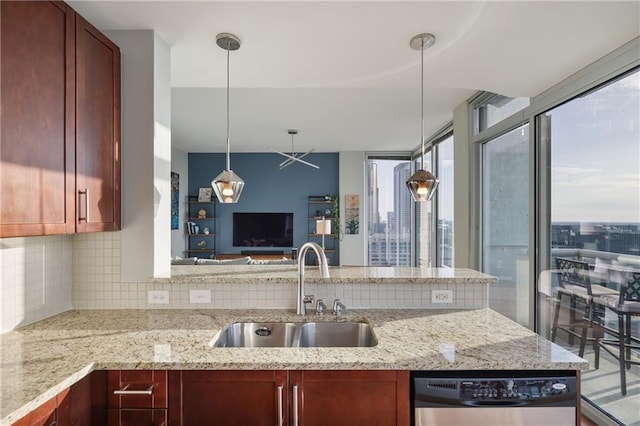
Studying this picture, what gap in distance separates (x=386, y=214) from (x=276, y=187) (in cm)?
250

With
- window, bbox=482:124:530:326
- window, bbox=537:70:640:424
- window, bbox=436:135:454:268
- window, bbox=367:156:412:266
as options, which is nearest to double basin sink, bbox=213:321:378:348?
window, bbox=537:70:640:424

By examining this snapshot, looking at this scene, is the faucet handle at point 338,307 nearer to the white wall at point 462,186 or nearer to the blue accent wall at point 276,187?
the white wall at point 462,186

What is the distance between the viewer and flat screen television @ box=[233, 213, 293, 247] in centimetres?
779

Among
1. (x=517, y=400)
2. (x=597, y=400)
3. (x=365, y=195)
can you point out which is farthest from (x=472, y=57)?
(x=365, y=195)

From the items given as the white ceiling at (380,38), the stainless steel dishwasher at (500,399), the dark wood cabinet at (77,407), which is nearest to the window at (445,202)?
the white ceiling at (380,38)

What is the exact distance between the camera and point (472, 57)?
2.39 metres

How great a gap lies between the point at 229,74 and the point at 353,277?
5.93ft

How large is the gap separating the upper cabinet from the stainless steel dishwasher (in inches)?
66.4

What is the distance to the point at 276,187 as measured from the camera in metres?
7.91

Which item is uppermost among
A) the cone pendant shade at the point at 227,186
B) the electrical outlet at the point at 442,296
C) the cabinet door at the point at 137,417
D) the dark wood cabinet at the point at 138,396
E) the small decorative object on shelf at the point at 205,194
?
the small decorative object on shelf at the point at 205,194

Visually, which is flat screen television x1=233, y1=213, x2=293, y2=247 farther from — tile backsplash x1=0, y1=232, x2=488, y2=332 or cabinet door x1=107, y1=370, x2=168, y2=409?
cabinet door x1=107, y1=370, x2=168, y2=409

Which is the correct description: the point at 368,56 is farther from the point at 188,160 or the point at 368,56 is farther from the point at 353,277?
the point at 188,160

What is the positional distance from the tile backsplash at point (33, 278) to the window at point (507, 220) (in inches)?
140

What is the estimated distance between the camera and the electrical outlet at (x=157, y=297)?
82.3 inches
